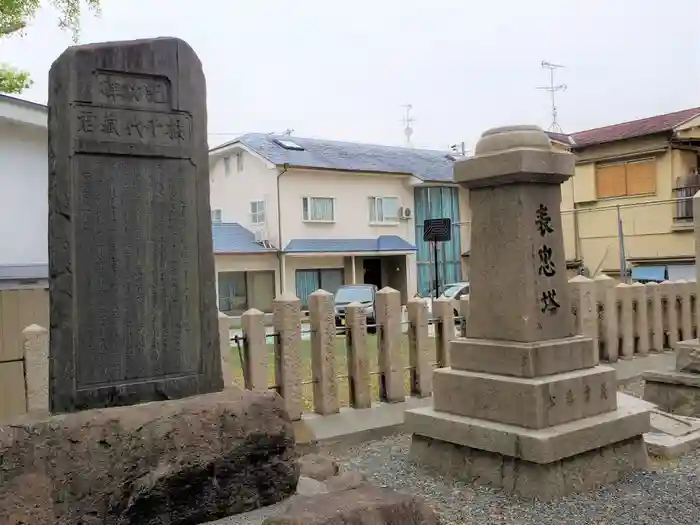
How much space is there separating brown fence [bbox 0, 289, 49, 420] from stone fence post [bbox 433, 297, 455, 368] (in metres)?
3.94

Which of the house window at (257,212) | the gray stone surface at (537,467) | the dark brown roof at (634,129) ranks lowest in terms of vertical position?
the gray stone surface at (537,467)

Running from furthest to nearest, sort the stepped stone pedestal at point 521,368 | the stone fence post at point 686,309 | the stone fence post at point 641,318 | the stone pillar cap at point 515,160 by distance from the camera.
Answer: the stone fence post at point 686,309 → the stone fence post at point 641,318 → the stone pillar cap at point 515,160 → the stepped stone pedestal at point 521,368

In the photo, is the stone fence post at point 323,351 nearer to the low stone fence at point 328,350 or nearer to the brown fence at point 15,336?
the low stone fence at point 328,350

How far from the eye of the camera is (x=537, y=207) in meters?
4.97

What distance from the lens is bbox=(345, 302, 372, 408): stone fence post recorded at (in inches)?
239

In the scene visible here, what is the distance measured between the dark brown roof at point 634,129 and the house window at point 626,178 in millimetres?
792

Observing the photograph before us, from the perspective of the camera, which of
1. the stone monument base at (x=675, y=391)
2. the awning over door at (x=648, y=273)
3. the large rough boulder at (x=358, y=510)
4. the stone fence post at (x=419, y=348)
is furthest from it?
the awning over door at (x=648, y=273)

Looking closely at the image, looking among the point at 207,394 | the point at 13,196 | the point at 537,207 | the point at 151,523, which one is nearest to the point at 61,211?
the point at 207,394

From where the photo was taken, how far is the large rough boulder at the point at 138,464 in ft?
9.73

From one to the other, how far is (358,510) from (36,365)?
3.18m

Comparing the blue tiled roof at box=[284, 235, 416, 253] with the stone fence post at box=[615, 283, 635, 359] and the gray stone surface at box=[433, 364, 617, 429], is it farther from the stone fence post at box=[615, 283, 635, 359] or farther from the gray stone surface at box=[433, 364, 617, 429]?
the gray stone surface at box=[433, 364, 617, 429]

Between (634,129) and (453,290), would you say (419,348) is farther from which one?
(634,129)

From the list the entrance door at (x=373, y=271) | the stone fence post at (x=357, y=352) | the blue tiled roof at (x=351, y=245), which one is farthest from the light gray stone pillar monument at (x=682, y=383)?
the entrance door at (x=373, y=271)

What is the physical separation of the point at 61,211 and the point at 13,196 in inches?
235
